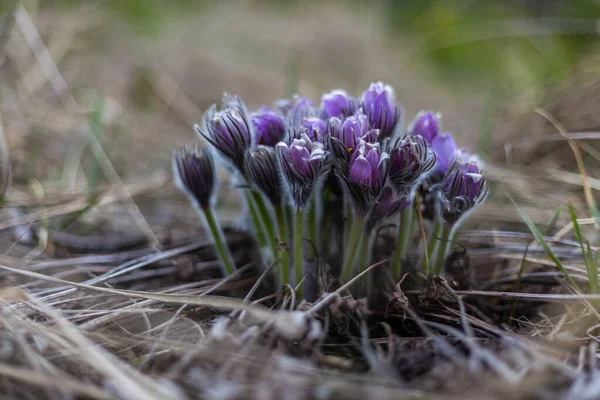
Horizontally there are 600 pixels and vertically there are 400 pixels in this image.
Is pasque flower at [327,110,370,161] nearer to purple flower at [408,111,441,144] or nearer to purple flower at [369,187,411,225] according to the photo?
purple flower at [369,187,411,225]

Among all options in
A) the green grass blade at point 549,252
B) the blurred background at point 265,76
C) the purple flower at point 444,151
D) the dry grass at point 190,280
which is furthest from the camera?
the blurred background at point 265,76

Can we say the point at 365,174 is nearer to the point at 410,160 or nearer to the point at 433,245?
the point at 410,160

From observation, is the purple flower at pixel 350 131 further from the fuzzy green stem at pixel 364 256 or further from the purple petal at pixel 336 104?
the fuzzy green stem at pixel 364 256

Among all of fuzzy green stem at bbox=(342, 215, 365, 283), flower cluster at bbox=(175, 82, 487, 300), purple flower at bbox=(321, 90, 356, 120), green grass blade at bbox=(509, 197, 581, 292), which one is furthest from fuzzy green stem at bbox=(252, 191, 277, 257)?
green grass blade at bbox=(509, 197, 581, 292)

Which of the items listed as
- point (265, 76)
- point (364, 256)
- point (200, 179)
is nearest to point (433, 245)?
point (364, 256)

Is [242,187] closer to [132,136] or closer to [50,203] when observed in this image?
[50,203]

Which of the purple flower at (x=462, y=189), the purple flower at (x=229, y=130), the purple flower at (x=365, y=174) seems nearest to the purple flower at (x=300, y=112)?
the purple flower at (x=229, y=130)

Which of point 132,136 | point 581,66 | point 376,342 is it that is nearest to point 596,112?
point 581,66
